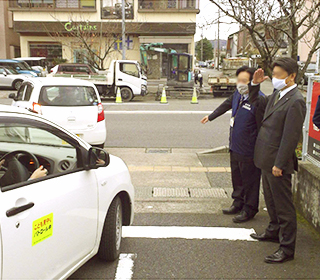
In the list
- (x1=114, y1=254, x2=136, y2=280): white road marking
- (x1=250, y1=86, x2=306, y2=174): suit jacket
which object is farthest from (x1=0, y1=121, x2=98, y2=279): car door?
(x1=250, y1=86, x2=306, y2=174): suit jacket

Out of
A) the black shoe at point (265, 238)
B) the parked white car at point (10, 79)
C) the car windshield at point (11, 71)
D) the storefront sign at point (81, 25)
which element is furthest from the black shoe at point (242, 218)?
the storefront sign at point (81, 25)

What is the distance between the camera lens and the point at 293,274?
3.81 meters

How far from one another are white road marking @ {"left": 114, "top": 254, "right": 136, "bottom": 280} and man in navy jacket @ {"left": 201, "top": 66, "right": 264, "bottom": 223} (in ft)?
5.22

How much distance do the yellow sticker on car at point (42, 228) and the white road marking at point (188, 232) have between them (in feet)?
6.26

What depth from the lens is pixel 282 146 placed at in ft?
12.6

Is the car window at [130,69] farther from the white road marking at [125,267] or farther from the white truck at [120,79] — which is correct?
the white road marking at [125,267]

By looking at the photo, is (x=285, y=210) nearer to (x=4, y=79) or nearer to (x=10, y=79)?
(x=10, y=79)

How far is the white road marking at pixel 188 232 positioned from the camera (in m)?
4.70

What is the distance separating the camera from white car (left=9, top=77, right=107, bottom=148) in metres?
8.70

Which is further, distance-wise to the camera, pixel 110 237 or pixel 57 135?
pixel 110 237

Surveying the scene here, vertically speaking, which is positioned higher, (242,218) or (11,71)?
(11,71)

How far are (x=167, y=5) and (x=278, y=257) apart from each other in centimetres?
3333

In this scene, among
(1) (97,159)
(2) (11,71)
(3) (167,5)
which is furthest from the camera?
(3) (167,5)

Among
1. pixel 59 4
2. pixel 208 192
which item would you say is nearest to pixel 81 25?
pixel 59 4
